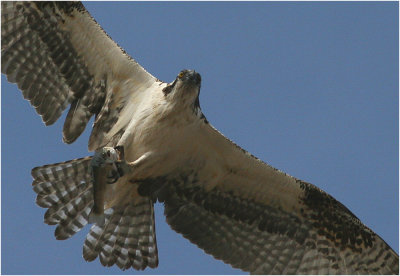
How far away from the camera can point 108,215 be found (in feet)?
43.0

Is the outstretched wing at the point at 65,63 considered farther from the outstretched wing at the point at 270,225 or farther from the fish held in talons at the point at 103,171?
the outstretched wing at the point at 270,225

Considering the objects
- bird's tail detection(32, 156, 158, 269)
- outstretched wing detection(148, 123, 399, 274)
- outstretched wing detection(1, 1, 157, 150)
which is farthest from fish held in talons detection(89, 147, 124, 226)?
outstretched wing detection(148, 123, 399, 274)

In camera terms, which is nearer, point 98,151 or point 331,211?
point 98,151

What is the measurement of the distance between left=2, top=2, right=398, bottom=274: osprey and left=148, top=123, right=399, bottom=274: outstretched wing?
0.05 feet

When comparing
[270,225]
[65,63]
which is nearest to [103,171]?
[65,63]

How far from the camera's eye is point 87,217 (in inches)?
511

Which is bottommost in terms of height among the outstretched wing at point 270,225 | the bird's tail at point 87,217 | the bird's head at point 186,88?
the bird's tail at point 87,217

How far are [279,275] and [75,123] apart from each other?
3.99 metres

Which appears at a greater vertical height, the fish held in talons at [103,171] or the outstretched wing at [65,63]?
the outstretched wing at [65,63]

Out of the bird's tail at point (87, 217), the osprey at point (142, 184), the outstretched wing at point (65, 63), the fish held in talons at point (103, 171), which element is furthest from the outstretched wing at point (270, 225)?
the outstretched wing at point (65, 63)

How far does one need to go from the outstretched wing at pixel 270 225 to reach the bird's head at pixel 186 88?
1.47 meters

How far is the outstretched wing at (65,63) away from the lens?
12.9 m

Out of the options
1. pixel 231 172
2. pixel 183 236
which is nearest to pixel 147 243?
pixel 183 236

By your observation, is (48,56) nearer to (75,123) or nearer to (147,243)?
(75,123)
